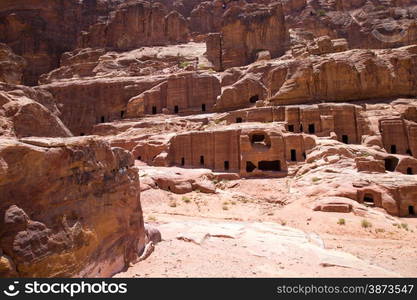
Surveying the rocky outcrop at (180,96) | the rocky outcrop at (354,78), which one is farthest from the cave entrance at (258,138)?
the rocky outcrop at (180,96)

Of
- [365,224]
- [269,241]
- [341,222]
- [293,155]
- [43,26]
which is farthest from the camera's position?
[43,26]

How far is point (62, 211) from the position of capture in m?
7.26

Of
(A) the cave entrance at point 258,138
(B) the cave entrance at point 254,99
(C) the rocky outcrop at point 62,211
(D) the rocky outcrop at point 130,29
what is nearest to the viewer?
(C) the rocky outcrop at point 62,211

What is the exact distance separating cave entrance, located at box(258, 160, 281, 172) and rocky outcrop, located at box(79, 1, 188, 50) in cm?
4869

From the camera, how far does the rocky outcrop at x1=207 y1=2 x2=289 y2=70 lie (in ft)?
187

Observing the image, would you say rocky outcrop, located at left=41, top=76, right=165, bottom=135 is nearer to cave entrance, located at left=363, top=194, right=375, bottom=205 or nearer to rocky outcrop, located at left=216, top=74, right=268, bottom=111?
rocky outcrop, located at left=216, top=74, right=268, bottom=111

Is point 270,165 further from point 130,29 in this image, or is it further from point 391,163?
point 130,29

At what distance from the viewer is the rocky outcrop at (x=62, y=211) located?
608 cm

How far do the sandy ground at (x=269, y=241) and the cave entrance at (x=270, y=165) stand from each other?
17.2 ft

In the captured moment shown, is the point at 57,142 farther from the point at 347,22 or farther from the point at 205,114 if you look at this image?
the point at 347,22

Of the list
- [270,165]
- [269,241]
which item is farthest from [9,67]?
[269,241]

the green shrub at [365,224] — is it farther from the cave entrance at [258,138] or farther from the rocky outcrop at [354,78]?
the rocky outcrop at [354,78]

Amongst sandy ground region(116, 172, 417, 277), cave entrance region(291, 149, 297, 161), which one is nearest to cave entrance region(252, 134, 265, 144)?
cave entrance region(291, 149, 297, 161)

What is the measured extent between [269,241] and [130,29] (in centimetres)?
6669
